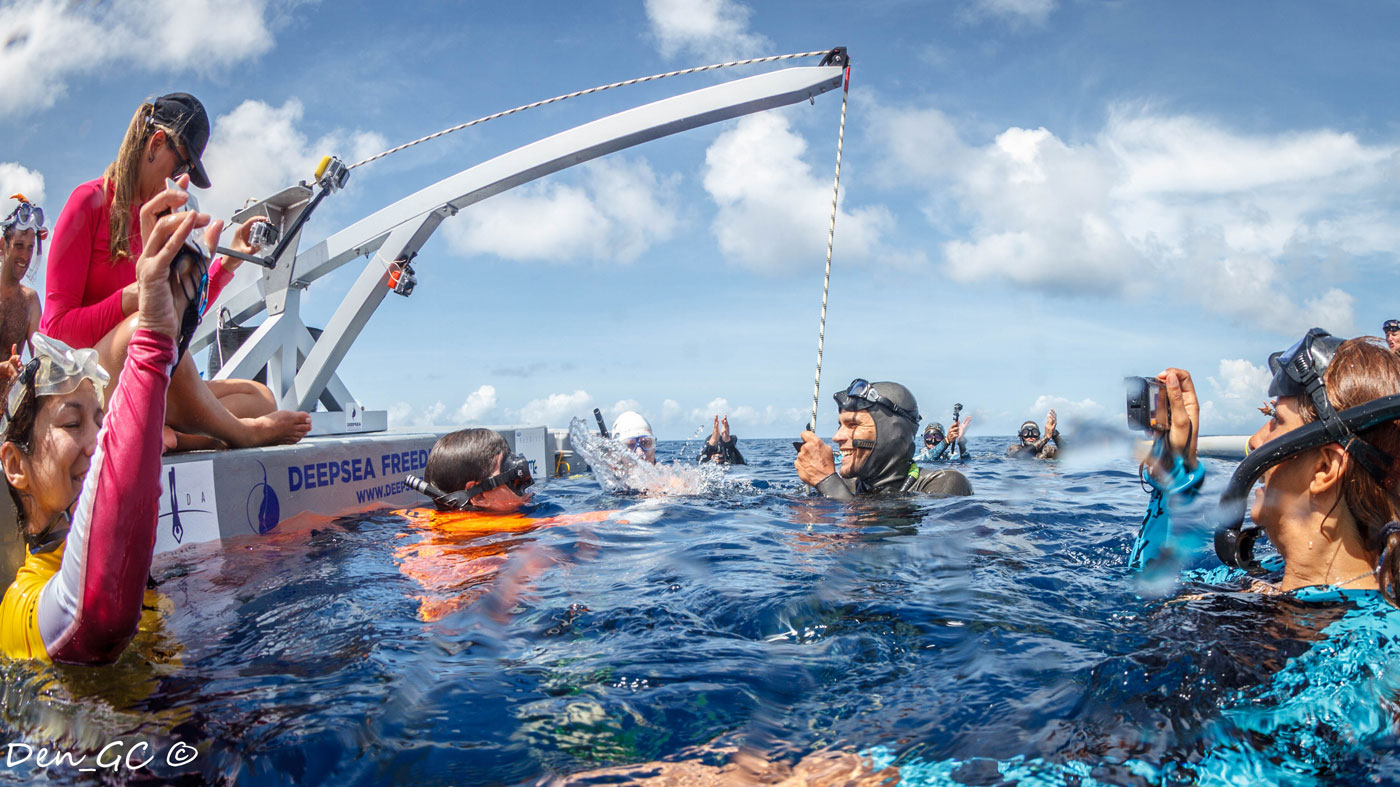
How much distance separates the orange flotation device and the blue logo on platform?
2.57 feet

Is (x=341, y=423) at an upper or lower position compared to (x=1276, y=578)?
upper

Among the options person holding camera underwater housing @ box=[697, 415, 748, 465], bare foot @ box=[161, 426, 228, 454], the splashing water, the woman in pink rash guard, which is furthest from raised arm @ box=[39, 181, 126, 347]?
person holding camera underwater housing @ box=[697, 415, 748, 465]

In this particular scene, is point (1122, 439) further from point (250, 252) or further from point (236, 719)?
point (250, 252)

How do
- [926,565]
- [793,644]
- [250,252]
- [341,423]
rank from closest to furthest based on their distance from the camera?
[793,644] < [926,565] < [250,252] < [341,423]

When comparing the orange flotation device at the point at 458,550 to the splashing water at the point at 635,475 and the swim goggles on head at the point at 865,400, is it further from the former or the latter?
the splashing water at the point at 635,475

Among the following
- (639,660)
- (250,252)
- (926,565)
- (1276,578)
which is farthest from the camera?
(250,252)

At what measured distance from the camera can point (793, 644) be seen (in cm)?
245

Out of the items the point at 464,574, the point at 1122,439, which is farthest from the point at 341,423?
the point at 1122,439

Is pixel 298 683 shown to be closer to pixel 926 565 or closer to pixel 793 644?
pixel 793 644

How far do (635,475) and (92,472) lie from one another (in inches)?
241

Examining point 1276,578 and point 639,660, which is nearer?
point 639,660

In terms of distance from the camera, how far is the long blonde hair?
344cm

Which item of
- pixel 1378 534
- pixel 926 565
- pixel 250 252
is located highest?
pixel 250 252

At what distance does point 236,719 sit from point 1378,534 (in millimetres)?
2957
